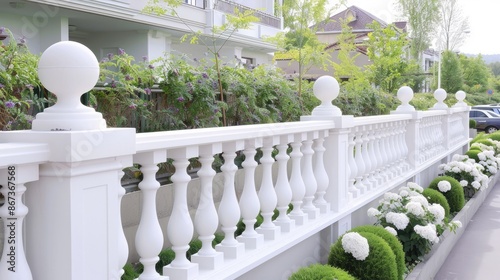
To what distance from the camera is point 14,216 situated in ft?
6.57

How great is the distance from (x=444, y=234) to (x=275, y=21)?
22534 millimetres

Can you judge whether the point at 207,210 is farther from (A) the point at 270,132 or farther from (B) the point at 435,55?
(B) the point at 435,55

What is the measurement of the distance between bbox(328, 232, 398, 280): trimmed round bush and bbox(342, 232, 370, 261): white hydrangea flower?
0.22 ft

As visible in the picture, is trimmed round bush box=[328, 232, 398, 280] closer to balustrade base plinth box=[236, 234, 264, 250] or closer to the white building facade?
balustrade base plinth box=[236, 234, 264, 250]

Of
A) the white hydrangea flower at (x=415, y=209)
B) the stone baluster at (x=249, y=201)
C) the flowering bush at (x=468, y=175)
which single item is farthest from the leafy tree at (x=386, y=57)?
the stone baluster at (x=249, y=201)

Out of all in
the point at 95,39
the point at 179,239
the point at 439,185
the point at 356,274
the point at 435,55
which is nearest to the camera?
the point at 179,239

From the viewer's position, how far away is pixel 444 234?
627 cm

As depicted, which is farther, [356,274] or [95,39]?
[95,39]

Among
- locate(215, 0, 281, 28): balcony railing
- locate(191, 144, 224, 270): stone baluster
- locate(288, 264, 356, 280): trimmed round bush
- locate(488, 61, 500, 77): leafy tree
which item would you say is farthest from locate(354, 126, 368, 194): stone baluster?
locate(488, 61, 500, 77): leafy tree

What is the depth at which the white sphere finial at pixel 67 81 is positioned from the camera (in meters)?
2.08

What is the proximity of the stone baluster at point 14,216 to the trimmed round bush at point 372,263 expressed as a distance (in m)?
2.77

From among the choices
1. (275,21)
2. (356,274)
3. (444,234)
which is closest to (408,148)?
(444,234)

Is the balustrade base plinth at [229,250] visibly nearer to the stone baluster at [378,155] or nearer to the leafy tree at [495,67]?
the stone baluster at [378,155]

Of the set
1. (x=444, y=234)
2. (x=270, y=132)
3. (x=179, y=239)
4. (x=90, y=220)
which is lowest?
(x=444, y=234)
